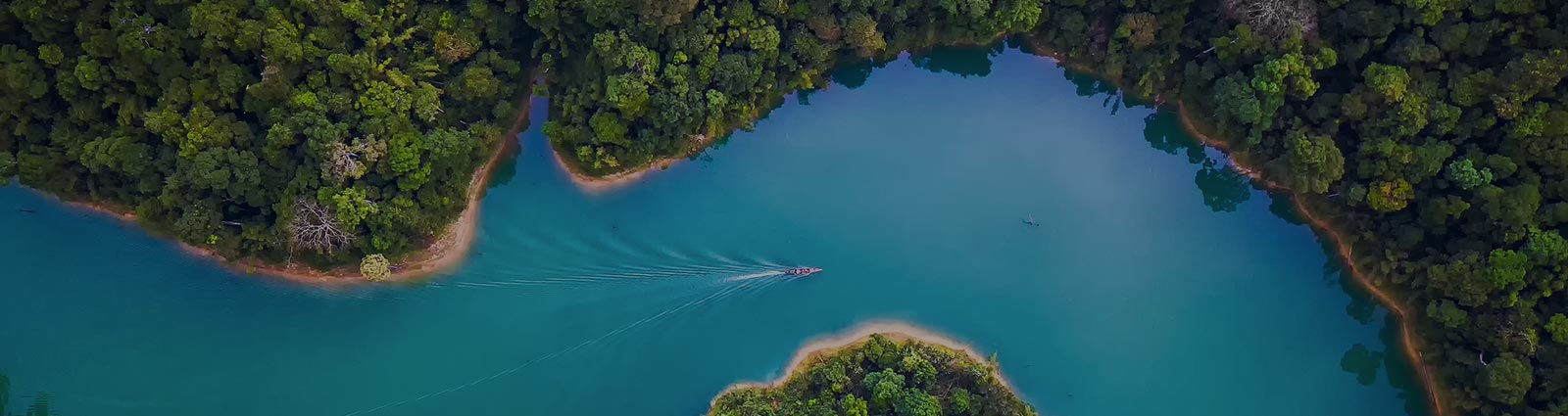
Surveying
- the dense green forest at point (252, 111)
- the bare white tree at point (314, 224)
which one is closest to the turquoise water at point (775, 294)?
the dense green forest at point (252, 111)

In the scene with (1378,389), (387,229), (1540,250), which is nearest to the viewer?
(1540,250)

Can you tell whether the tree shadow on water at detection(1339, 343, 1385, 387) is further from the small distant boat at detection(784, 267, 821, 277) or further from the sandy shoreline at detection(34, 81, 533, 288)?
the sandy shoreline at detection(34, 81, 533, 288)

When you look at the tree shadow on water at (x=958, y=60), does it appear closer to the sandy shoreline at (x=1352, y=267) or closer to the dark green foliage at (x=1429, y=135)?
the dark green foliage at (x=1429, y=135)

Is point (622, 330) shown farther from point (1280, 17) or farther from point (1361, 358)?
point (1361, 358)

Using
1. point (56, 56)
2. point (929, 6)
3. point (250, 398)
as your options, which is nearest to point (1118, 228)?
point (929, 6)

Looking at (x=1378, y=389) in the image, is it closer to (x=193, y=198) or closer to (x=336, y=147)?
(x=336, y=147)

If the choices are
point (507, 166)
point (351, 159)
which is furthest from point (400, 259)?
point (507, 166)

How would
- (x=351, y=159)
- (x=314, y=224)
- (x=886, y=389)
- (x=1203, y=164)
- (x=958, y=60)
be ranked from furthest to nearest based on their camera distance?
(x=958, y=60) < (x=1203, y=164) < (x=886, y=389) < (x=314, y=224) < (x=351, y=159)
